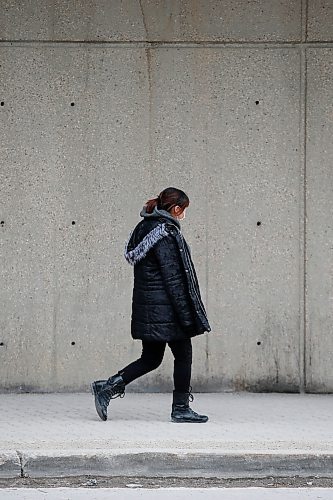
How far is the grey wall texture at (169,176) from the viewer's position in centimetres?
1105

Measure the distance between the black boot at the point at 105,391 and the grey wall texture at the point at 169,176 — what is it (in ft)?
5.08

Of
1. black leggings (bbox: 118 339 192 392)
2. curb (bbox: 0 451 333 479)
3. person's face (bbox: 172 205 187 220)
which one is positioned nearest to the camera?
curb (bbox: 0 451 333 479)

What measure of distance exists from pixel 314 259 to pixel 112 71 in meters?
2.36

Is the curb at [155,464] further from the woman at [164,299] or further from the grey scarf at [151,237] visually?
the grey scarf at [151,237]

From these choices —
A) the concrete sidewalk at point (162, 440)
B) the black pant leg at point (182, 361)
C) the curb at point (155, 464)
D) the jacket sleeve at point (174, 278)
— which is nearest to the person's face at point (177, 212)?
the jacket sleeve at point (174, 278)

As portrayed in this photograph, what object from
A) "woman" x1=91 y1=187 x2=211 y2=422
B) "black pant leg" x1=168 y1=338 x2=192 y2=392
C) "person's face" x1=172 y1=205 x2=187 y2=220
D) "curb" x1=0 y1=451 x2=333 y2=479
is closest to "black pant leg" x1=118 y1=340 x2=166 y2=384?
"woman" x1=91 y1=187 x2=211 y2=422

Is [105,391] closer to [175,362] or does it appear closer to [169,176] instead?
[175,362]

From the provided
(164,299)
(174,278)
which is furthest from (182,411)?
(174,278)

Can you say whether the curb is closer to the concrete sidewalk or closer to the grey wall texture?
the concrete sidewalk

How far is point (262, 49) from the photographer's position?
11.1 metres

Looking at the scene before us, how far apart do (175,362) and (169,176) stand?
219cm

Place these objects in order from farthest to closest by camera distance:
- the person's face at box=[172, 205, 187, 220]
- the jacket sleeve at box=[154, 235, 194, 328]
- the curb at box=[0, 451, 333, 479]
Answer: the person's face at box=[172, 205, 187, 220]
the jacket sleeve at box=[154, 235, 194, 328]
the curb at box=[0, 451, 333, 479]

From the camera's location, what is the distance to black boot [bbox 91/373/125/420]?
9477 mm

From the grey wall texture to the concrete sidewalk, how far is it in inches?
24.0
